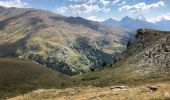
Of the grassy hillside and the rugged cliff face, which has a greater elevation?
the rugged cliff face

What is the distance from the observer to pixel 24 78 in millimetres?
155375

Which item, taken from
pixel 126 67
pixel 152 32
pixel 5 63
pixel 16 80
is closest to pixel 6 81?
pixel 16 80

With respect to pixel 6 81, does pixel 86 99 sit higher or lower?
higher

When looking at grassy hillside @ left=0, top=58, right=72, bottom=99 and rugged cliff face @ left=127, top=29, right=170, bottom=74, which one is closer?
rugged cliff face @ left=127, top=29, right=170, bottom=74

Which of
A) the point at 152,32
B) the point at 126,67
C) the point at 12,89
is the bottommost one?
the point at 12,89

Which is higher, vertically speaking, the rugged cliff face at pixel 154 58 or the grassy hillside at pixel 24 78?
the rugged cliff face at pixel 154 58

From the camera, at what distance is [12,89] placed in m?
130

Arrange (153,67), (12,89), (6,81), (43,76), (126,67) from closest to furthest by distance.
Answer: (153,67), (126,67), (12,89), (6,81), (43,76)

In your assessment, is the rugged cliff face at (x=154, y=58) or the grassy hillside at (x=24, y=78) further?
the grassy hillside at (x=24, y=78)

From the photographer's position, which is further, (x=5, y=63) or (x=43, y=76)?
(x=5, y=63)

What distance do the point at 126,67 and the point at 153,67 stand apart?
637 inches

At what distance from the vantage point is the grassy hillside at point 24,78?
130250 mm

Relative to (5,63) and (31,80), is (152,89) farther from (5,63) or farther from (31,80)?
(5,63)

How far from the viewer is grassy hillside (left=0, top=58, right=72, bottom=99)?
130 m
